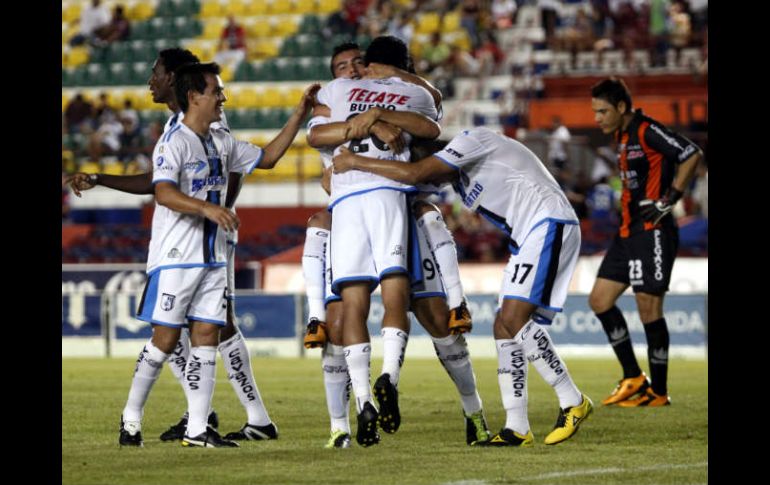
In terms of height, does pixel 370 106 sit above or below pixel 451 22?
below

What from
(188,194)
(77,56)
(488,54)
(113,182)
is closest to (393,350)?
(188,194)

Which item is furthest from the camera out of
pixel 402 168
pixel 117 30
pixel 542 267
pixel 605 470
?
pixel 117 30

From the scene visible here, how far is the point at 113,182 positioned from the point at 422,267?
→ 198 cm

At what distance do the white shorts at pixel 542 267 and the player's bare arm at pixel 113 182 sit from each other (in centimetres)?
227

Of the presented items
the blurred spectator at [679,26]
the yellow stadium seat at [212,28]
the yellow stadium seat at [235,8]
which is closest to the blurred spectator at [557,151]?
the blurred spectator at [679,26]

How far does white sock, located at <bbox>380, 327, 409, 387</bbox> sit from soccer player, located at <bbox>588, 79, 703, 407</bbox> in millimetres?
3674

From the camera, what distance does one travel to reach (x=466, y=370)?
813cm

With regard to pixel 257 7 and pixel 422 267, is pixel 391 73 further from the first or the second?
pixel 257 7

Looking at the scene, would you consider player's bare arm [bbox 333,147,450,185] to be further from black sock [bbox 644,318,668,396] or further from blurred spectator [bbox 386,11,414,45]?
blurred spectator [bbox 386,11,414,45]

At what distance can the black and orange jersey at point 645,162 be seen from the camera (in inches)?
423

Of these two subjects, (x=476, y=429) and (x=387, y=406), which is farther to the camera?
(x=476, y=429)

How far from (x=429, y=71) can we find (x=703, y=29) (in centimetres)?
522

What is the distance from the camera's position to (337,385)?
7957 millimetres
